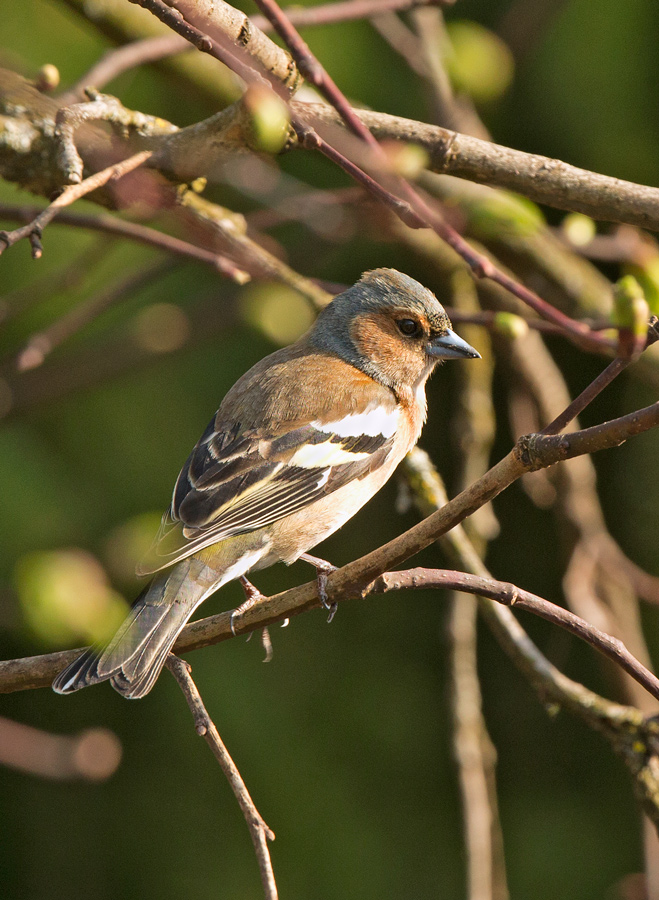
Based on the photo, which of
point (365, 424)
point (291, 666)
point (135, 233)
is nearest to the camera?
point (135, 233)

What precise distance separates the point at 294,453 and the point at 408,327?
925 mm

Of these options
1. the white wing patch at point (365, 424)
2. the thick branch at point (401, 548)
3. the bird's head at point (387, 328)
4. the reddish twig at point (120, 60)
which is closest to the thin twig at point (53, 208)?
the reddish twig at point (120, 60)

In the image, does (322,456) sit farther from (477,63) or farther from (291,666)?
(477,63)

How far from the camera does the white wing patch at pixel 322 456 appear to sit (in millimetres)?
3514

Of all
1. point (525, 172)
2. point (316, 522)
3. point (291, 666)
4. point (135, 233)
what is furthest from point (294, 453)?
point (525, 172)

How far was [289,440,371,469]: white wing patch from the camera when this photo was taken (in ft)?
11.5

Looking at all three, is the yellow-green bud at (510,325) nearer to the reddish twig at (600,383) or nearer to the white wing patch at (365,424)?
the reddish twig at (600,383)

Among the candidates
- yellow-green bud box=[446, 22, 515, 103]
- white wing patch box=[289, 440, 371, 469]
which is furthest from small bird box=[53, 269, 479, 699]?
yellow-green bud box=[446, 22, 515, 103]

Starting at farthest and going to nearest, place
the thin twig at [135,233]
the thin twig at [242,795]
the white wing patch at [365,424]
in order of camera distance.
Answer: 1. the white wing patch at [365,424]
2. the thin twig at [135,233]
3. the thin twig at [242,795]

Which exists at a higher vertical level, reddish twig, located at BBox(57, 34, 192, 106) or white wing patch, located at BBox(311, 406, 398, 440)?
reddish twig, located at BBox(57, 34, 192, 106)

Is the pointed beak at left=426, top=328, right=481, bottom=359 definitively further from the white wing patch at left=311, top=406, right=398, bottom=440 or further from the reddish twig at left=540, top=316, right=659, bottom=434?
the reddish twig at left=540, top=316, right=659, bottom=434

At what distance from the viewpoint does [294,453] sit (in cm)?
352

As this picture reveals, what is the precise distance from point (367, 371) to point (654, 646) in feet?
5.99

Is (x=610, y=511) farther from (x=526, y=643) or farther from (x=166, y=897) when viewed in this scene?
(x=166, y=897)
